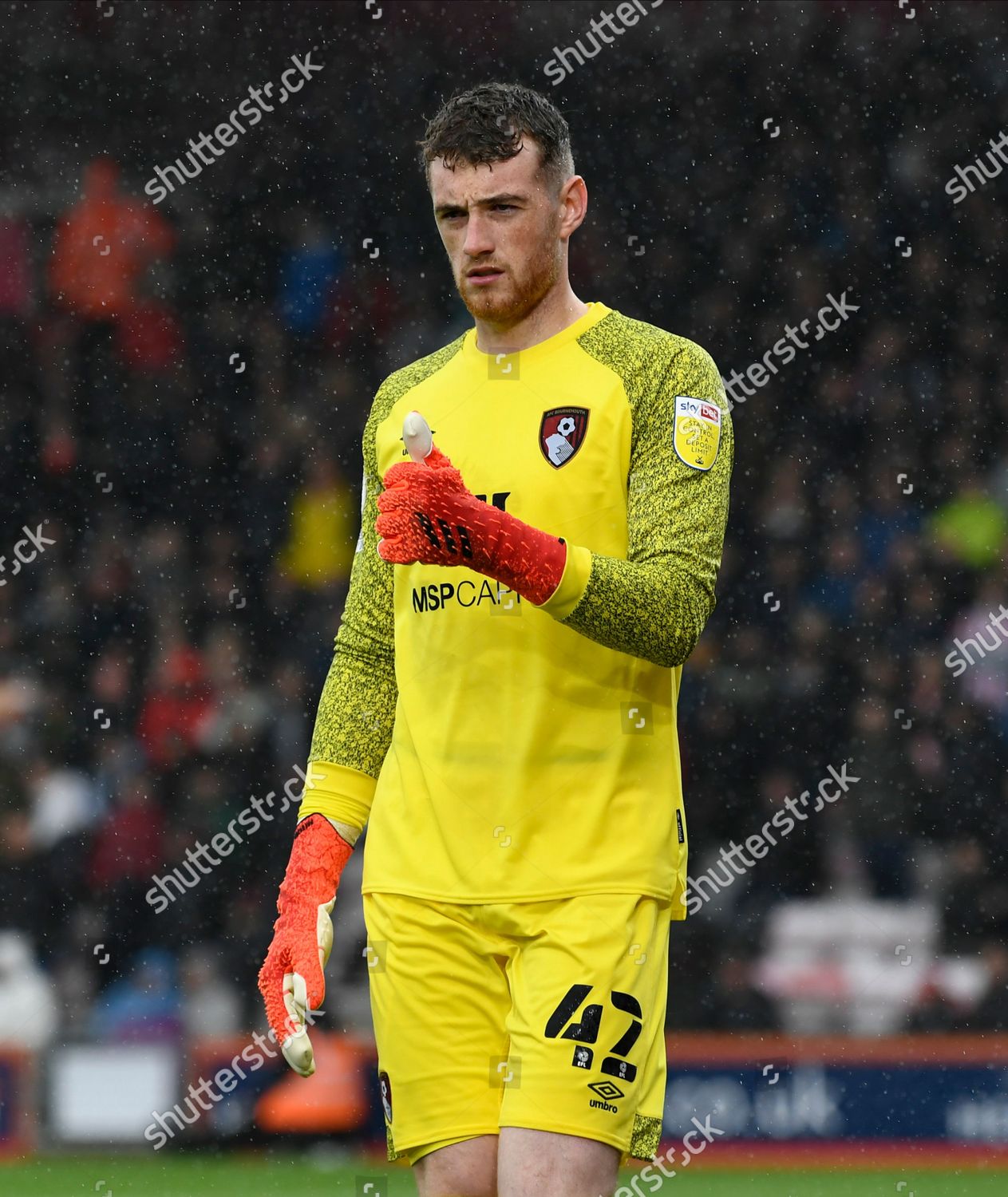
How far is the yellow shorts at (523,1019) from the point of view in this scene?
286 centimetres

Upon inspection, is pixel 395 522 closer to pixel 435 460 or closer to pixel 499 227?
pixel 435 460

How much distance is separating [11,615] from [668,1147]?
4418 mm

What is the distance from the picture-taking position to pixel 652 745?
3.08 metres

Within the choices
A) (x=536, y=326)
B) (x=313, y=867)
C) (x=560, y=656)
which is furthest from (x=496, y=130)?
(x=313, y=867)

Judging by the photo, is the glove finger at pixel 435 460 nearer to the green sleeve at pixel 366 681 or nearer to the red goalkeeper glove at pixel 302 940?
the green sleeve at pixel 366 681

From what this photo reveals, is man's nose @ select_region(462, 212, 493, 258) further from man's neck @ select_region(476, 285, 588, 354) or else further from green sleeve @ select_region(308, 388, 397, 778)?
green sleeve @ select_region(308, 388, 397, 778)

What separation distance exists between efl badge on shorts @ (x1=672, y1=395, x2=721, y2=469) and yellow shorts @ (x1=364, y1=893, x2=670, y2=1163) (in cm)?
71

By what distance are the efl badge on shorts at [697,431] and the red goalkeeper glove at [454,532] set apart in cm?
35

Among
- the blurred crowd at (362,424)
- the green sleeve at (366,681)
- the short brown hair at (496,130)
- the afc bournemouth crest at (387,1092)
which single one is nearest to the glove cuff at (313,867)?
the green sleeve at (366,681)

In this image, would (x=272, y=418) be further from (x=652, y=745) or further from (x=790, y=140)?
(x=652, y=745)

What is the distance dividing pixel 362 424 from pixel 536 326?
303 inches

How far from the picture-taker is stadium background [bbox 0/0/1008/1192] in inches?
353

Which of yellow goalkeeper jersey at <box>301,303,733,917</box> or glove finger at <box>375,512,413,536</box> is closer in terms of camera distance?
glove finger at <box>375,512,413,536</box>

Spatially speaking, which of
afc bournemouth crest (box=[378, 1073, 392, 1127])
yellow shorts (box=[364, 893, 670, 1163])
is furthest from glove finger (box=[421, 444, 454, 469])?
afc bournemouth crest (box=[378, 1073, 392, 1127])
